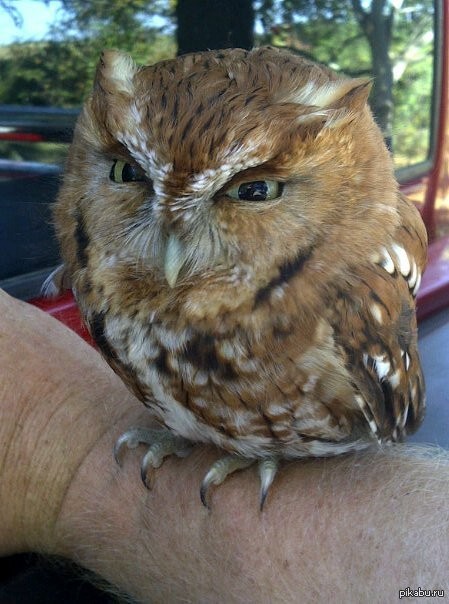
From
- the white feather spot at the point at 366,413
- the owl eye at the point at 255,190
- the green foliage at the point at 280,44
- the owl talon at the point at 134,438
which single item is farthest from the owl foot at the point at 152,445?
the green foliage at the point at 280,44

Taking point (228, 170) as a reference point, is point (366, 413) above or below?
below

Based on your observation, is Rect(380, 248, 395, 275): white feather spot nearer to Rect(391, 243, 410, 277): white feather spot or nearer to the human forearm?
Rect(391, 243, 410, 277): white feather spot

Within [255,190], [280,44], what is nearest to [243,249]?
Answer: [255,190]

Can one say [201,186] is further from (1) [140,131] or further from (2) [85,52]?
(2) [85,52]

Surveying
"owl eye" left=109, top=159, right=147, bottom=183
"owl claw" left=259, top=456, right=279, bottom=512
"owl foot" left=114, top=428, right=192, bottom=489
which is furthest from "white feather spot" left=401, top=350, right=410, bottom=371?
"owl eye" left=109, top=159, right=147, bottom=183

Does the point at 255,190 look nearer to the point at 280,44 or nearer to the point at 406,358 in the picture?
the point at 406,358

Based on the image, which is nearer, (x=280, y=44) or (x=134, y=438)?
(x=134, y=438)

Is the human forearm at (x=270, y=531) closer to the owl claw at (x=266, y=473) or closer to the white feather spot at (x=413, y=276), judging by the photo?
the owl claw at (x=266, y=473)
